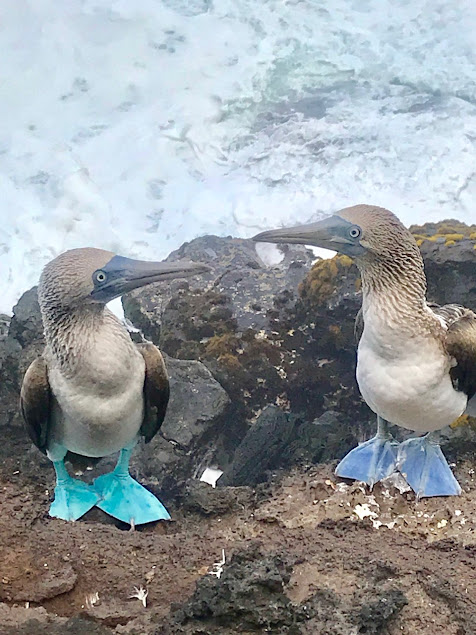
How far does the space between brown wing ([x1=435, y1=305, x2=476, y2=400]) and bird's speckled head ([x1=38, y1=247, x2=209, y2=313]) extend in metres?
1.16

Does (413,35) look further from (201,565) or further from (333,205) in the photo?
(201,565)

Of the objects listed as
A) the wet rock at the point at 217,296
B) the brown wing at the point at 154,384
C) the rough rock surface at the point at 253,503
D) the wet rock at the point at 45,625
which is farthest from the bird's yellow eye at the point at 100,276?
the wet rock at the point at 217,296

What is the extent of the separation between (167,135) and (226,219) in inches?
61.2

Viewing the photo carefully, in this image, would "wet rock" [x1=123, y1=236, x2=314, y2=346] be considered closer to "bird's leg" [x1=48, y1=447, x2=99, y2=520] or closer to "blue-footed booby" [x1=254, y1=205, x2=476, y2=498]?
"bird's leg" [x1=48, y1=447, x2=99, y2=520]

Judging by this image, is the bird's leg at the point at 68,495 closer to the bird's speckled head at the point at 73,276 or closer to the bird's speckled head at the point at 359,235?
the bird's speckled head at the point at 73,276

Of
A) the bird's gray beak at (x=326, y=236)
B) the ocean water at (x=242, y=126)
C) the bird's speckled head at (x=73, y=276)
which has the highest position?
the bird's gray beak at (x=326, y=236)

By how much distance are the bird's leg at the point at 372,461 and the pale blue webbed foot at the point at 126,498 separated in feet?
3.03

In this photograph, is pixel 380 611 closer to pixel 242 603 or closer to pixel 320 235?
pixel 242 603

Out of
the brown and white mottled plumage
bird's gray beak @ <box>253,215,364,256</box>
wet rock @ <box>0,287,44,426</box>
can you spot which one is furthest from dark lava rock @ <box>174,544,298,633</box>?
wet rock @ <box>0,287,44,426</box>

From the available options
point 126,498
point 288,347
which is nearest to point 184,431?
point 126,498

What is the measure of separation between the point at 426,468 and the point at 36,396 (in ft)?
6.20

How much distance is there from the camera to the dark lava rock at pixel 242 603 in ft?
7.53

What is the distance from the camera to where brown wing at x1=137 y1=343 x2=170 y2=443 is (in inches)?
143

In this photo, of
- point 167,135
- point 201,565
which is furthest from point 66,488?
point 167,135
